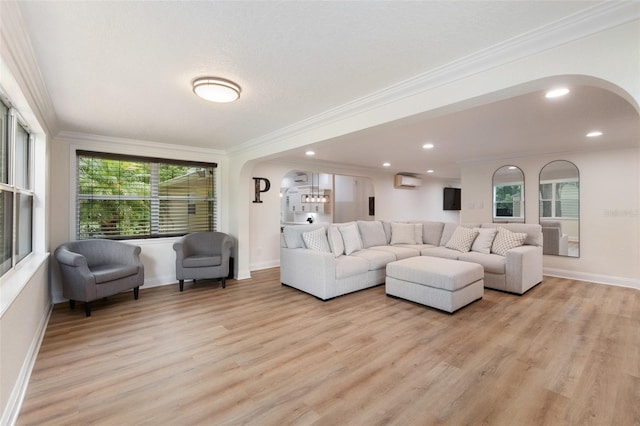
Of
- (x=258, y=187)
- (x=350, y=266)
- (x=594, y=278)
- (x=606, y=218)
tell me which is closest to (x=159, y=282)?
(x=258, y=187)

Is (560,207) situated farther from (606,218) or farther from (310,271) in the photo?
(310,271)

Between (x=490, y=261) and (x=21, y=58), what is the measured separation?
5.35 meters

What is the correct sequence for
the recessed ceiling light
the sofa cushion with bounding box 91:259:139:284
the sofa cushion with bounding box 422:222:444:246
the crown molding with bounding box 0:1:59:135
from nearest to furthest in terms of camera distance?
the crown molding with bounding box 0:1:59:135
the recessed ceiling light
the sofa cushion with bounding box 91:259:139:284
the sofa cushion with bounding box 422:222:444:246

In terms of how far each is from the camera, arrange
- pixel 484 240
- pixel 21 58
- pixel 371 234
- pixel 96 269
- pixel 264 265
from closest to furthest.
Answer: pixel 21 58, pixel 96 269, pixel 484 240, pixel 371 234, pixel 264 265

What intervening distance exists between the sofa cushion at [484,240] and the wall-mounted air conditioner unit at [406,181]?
11.5 ft

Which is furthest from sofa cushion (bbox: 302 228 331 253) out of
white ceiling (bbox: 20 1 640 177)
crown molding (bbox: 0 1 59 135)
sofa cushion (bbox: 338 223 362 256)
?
crown molding (bbox: 0 1 59 135)

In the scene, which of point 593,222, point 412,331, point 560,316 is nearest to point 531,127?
point 560,316

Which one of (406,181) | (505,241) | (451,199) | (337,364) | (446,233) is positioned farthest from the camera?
(451,199)

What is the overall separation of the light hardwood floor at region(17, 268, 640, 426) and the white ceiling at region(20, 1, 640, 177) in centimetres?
206

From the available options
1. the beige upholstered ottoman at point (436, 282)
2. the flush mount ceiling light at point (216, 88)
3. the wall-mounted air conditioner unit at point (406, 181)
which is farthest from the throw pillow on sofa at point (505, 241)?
the flush mount ceiling light at point (216, 88)

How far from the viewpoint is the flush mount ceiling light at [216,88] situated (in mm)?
2285

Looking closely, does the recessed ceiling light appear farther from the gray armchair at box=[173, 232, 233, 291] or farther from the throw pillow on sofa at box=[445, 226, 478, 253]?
the gray armchair at box=[173, 232, 233, 291]

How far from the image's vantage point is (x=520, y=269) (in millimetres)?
4055

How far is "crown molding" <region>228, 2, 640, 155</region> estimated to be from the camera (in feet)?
4.79
